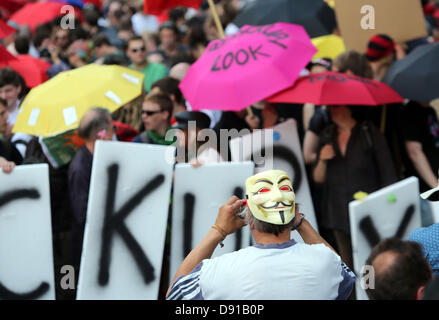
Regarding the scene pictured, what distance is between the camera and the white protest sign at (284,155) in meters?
4.93

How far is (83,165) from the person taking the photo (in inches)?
189

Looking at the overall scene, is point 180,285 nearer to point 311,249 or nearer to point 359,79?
point 311,249

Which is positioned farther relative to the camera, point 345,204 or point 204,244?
point 345,204

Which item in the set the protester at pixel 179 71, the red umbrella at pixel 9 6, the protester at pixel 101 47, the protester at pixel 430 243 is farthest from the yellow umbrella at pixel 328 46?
the red umbrella at pixel 9 6

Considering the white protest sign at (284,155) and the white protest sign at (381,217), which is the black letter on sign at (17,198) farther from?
the white protest sign at (381,217)

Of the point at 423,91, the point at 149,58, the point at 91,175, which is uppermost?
the point at 149,58

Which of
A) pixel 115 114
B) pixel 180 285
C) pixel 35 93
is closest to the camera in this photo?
pixel 180 285

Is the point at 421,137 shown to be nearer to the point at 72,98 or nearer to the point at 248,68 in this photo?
the point at 248,68

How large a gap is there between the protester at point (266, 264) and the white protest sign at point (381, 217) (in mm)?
801

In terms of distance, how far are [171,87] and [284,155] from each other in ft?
4.15

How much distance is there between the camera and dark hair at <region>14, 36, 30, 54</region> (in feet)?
26.0

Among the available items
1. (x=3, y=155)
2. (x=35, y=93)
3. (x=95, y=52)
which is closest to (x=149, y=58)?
(x=95, y=52)
